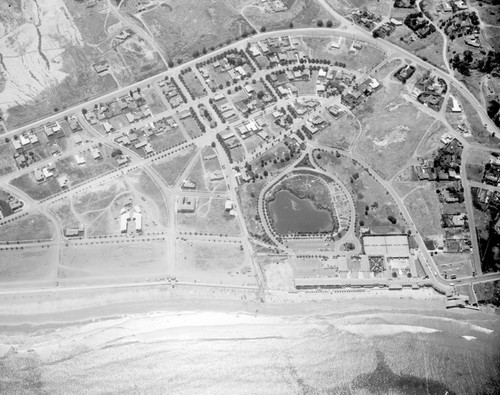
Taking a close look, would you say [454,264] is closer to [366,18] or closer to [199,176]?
[199,176]

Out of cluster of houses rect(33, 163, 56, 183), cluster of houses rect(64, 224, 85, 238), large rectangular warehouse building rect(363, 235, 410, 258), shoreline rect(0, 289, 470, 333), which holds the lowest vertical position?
shoreline rect(0, 289, 470, 333)

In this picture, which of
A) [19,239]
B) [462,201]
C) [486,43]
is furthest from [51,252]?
[486,43]

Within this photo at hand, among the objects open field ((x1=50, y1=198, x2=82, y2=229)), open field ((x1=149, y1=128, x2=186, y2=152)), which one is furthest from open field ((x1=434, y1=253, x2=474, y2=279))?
open field ((x1=50, y1=198, x2=82, y2=229))

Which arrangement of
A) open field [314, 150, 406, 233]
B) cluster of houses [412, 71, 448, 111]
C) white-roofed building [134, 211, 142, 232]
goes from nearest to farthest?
1. white-roofed building [134, 211, 142, 232]
2. open field [314, 150, 406, 233]
3. cluster of houses [412, 71, 448, 111]

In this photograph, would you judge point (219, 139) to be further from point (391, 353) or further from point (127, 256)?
point (391, 353)

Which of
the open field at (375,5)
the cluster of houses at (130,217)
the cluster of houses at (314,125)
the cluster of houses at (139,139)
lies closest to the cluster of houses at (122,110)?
the cluster of houses at (139,139)

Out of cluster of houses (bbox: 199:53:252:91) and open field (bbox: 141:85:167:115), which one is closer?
open field (bbox: 141:85:167:115)

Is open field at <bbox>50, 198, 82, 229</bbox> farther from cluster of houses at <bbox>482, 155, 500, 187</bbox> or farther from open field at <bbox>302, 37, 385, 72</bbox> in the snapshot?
cluster of houses at <bbox>482, 155, 500, 187</bbox>
